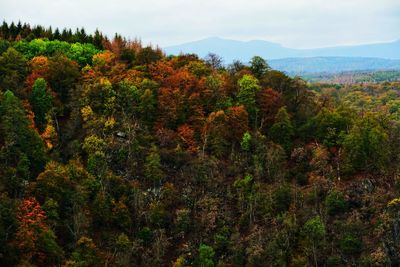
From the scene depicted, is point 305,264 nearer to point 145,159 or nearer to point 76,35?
point 145,159

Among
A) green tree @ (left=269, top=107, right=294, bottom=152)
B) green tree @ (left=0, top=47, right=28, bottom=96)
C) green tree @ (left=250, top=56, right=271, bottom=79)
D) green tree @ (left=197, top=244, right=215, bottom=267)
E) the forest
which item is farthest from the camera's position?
green tree @ (left=250, top=56, right=271, bottom=79)

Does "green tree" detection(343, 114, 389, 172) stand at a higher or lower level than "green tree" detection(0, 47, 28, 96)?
Result: lower

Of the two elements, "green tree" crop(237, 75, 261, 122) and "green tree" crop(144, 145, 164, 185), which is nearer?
"green tree" crop(144, 145, 164, 185)

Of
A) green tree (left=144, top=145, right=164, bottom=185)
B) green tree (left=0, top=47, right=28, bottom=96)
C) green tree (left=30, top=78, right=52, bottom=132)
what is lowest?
green tree (left=144, top=145, right=164, bottom=185)

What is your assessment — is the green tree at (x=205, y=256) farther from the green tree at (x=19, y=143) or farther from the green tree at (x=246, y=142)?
the green tree at (x=19, y=143)

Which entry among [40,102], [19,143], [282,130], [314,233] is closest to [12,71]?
[40,102]

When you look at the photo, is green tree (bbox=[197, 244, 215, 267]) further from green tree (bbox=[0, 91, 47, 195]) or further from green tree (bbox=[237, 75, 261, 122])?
green tree (bbox=[237, 75, 261, 122])

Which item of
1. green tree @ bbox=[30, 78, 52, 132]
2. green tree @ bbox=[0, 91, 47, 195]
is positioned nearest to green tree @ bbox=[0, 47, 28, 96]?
green tree @ bbox=[30, 78, 52, 132]

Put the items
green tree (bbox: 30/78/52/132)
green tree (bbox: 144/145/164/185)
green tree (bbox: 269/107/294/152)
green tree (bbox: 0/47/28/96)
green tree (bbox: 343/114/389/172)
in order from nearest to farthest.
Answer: green tree (bbox: 144/145/164/185) < green tree (bbox: 343/114/389/172) < green tree (bbox: 30/78/52/132) < green tree (bbox: 269/107/294/152) < green tree (bbox: 0/47/28/96)

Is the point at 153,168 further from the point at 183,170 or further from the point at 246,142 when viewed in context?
the point at 246,142
